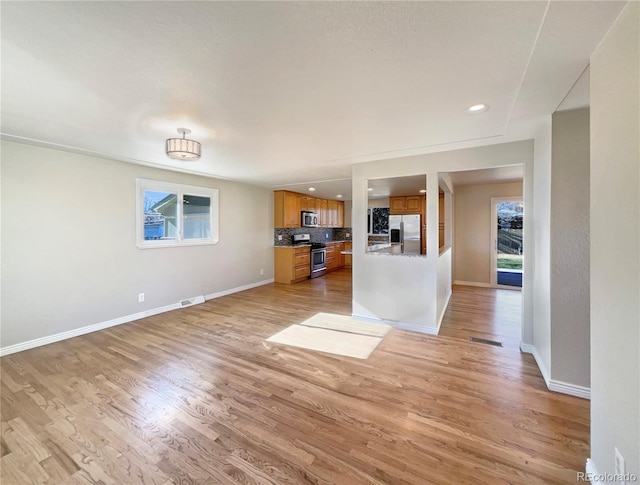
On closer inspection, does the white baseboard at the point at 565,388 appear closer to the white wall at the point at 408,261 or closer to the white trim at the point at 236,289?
the white wall at the point at 408,261

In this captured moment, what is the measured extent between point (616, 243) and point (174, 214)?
529 cm

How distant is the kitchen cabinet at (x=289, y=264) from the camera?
655cm

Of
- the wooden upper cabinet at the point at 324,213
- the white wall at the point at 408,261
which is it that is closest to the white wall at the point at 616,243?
the white wall at the point at 408,261

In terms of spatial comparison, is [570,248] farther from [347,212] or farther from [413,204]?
[347,212]

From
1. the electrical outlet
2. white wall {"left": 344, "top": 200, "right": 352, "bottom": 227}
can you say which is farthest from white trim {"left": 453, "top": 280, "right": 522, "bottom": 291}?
the electrical outlet

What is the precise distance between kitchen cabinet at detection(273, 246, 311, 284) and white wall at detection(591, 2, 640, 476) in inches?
221

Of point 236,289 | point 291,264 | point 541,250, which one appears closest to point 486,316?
point 541,250

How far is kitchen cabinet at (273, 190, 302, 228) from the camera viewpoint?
6.56 meters

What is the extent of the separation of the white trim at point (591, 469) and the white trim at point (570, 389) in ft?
2.85

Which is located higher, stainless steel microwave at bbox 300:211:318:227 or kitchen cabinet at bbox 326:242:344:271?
stainless steel microwave at bbox 300:211:318:227

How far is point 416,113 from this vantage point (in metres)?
2.23

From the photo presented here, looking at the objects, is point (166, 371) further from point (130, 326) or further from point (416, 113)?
point (416, 113)

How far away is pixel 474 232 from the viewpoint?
5.97 metres

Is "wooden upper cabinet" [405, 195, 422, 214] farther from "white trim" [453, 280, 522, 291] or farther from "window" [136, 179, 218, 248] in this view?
"window" [136, 179, 218, 248]
